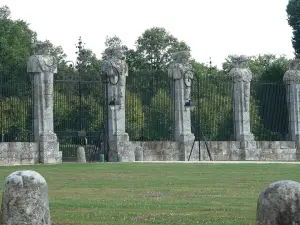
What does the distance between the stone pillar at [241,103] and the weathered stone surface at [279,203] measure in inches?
1426

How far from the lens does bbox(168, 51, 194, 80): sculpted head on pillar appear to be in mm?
47094

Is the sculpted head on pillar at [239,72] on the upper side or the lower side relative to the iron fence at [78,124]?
upper

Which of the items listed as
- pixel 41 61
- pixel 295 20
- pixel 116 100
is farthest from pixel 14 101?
pixel 295 20

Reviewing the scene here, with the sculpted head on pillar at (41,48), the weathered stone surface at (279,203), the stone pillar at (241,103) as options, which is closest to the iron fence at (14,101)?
the sculpted head on pillar at (41,48)

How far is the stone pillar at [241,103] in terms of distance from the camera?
49.6 meters

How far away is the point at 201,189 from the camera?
24.8m

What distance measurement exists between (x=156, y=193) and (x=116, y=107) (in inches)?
811

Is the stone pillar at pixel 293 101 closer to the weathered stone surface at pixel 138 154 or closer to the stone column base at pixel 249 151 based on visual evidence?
the stone column base at pixel 249 151

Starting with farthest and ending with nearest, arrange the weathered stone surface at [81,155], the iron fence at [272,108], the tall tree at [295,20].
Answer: the tall tree at [295,20] < the iron fence at [272,108] < the weathered stone surface at [81,155]

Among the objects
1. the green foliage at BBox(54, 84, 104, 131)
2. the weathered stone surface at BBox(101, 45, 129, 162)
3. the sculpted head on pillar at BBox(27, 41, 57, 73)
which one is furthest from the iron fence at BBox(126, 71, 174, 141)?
the sculpted head on pillar at BBox(27, 41, 57, 73)

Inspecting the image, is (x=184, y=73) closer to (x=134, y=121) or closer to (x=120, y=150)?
(x=120, y=150)

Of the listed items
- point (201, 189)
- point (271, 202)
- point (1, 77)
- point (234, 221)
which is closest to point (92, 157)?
point (1, 77)

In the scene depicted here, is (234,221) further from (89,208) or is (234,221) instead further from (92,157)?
(92,157)

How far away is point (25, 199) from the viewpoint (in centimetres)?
1492
